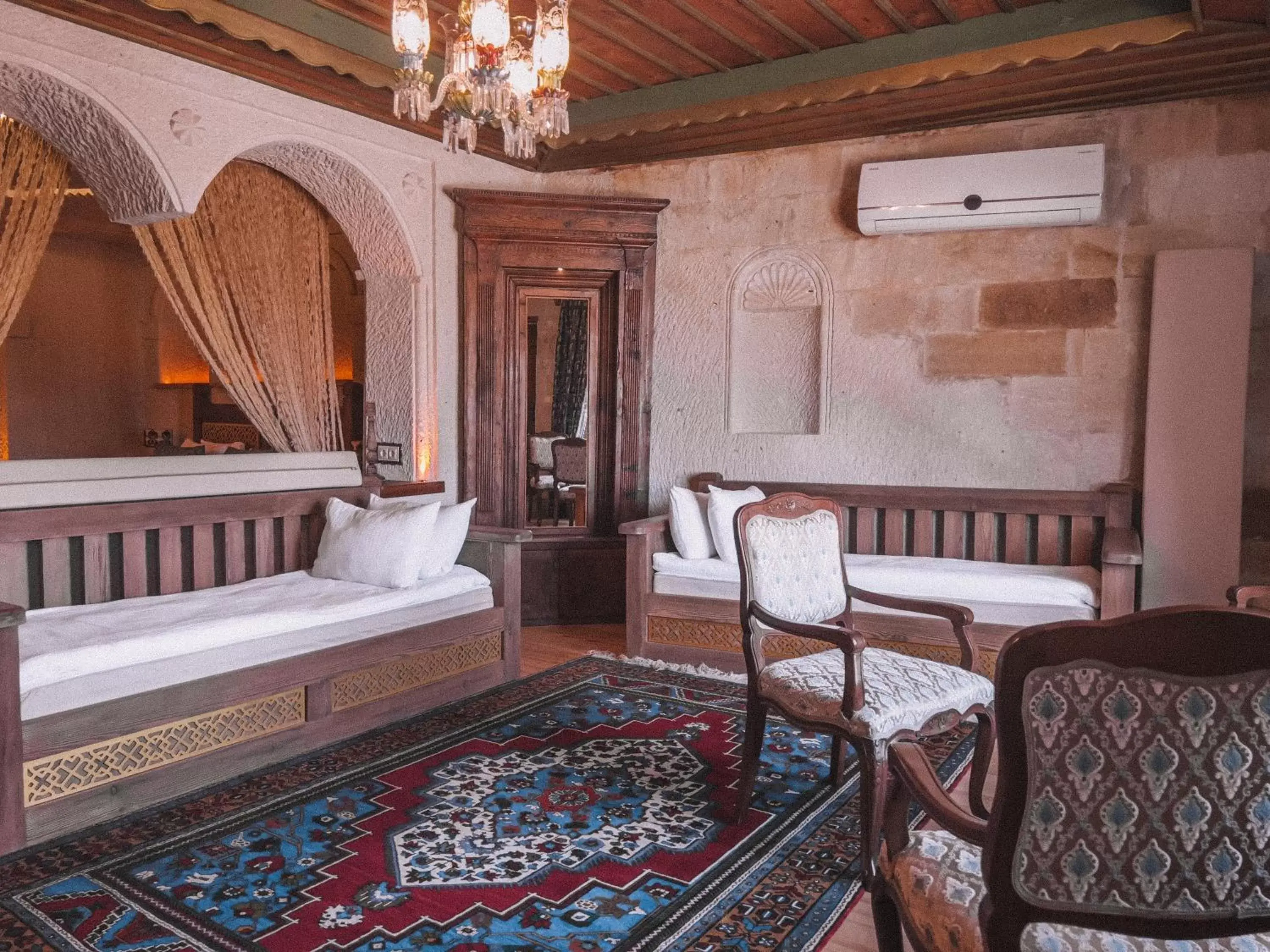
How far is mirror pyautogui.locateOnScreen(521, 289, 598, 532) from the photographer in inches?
224

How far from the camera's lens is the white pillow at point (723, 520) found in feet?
15.4

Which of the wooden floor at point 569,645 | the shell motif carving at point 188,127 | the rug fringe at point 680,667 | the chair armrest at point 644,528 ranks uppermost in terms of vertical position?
the shell motif carving at point 188,127

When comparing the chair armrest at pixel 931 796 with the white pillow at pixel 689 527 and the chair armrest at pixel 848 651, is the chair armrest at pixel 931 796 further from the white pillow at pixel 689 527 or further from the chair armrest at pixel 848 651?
the white pillow at pixel 689 527

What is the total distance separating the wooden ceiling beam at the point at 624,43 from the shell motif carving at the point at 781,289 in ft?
3.71

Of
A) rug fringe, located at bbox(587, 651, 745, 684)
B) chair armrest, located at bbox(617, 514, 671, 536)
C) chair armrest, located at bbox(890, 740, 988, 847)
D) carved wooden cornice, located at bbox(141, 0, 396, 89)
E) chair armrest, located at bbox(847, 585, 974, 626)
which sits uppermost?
carved wooden cornice, located at bbox(141, 0, 396, 89)

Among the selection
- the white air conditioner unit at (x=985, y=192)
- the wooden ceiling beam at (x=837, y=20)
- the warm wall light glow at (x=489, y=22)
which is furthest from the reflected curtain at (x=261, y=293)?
the white air conditioner unit at (x=985, y=192)

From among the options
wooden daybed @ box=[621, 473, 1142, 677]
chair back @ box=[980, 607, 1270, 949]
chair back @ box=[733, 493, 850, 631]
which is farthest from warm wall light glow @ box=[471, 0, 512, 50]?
wooden daybed @ box=[621, 473, 1142, 677]

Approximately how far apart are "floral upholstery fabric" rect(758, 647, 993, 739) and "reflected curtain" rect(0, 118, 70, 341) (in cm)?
371

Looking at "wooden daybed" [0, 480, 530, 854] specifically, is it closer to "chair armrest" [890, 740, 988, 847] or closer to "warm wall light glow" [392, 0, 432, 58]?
"warm wall light glow" [392, 0, 432, 58]

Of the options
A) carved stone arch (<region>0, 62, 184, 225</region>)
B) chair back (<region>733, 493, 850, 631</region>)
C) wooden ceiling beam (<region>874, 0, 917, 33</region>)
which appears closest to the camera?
chair back (<region>733, 493, 850, 631</region>)

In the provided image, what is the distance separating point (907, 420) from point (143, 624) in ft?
12.2

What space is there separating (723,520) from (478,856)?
96.1 inches

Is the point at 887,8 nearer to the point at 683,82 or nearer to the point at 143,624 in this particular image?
the point at 683,82

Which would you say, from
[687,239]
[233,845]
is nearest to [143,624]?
[233,845]
